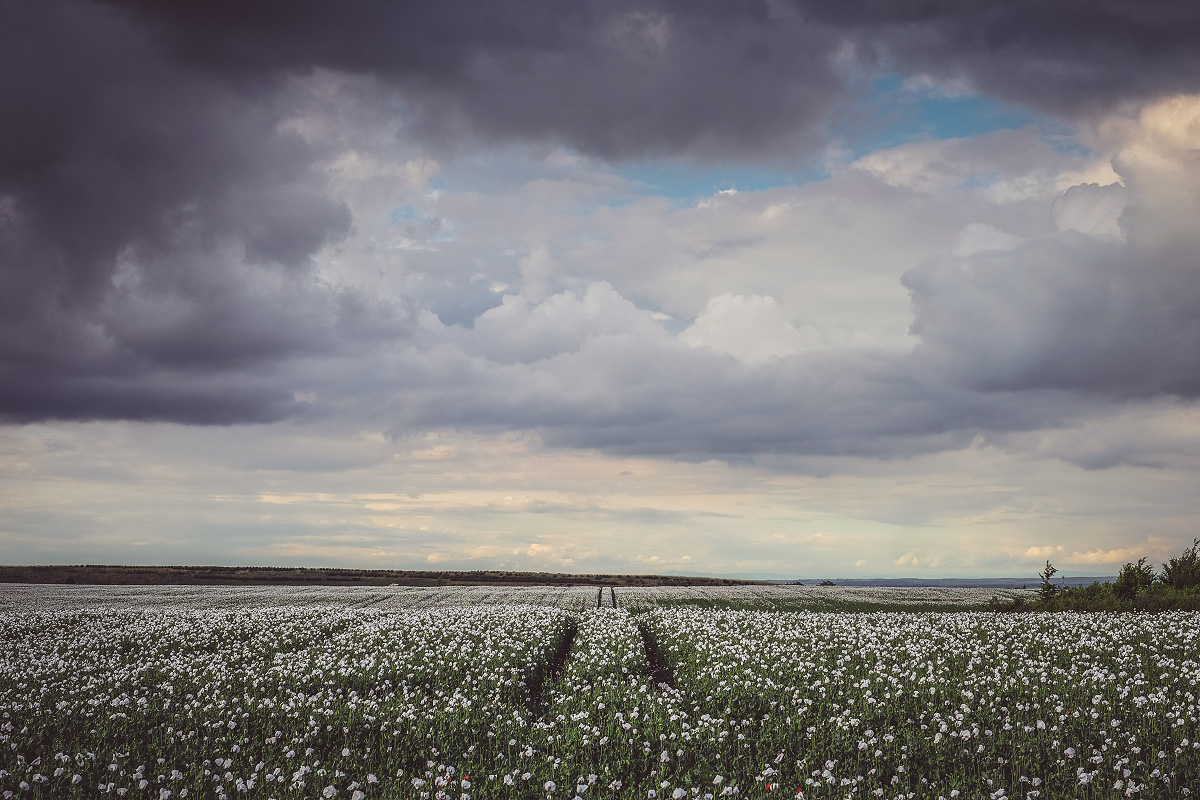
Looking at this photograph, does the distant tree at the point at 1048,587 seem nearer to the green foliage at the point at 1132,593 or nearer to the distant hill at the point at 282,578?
the green foliage at the point at 1132,593

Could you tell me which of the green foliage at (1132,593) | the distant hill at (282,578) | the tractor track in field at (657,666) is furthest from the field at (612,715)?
the distant hill at (282,578)

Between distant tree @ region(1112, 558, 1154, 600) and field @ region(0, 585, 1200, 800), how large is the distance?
15654mm

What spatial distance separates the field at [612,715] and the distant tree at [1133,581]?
1565 centimetres

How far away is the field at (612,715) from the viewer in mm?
10180

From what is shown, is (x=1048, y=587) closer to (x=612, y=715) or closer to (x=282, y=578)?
(x=612, y=715)

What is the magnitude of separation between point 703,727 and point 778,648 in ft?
27.4

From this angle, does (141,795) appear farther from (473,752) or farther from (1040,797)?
(1040,797)

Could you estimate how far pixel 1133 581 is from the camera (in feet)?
125

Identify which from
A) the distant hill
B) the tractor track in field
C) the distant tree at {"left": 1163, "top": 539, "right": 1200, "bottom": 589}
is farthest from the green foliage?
the distant hill

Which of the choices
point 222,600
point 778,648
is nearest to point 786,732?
point 778,648

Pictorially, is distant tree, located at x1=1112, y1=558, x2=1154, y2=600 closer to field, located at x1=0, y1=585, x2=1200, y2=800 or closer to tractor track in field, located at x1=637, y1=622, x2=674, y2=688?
field, located at x1=0, y1=585, x2=1200, y2=800

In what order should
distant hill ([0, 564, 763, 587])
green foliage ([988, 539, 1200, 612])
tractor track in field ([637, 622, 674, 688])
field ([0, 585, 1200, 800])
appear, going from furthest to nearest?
distant hill ([0, 564, 763, 587]), green foliage ([988, 539, 1200, 612]), tractor track in field ([637, 622, 674, 688]), field ([0, 585, 1200, 800])

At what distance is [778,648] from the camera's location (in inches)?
784

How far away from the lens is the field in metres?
10.2
